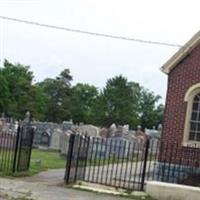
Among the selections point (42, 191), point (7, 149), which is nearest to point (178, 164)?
point (42, 191)

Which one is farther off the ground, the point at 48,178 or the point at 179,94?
the point at 179,94

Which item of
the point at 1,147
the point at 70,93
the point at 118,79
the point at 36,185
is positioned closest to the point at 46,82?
the point at 70,93

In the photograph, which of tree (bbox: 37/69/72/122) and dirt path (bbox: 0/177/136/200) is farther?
tree (bbox: 37/69/72/122)

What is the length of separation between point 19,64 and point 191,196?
265 feet

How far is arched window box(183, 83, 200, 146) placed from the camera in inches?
794

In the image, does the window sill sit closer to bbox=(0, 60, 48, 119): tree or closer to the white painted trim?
the white painted trim

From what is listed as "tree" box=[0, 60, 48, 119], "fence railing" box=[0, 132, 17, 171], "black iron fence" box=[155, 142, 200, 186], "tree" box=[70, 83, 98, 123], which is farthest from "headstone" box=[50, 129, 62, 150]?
"tree" box=[70, 83, 98, 123]

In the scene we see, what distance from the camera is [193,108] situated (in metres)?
20.3

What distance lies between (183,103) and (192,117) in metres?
0.59

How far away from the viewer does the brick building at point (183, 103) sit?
20.1m

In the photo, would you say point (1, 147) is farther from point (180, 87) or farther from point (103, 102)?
point (103, 102)

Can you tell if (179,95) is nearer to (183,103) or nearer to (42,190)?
(183,103)

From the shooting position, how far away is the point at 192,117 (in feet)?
66.9

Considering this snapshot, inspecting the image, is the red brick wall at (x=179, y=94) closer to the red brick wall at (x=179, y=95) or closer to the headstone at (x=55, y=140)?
the red brick wall at (x=179, y=95)
